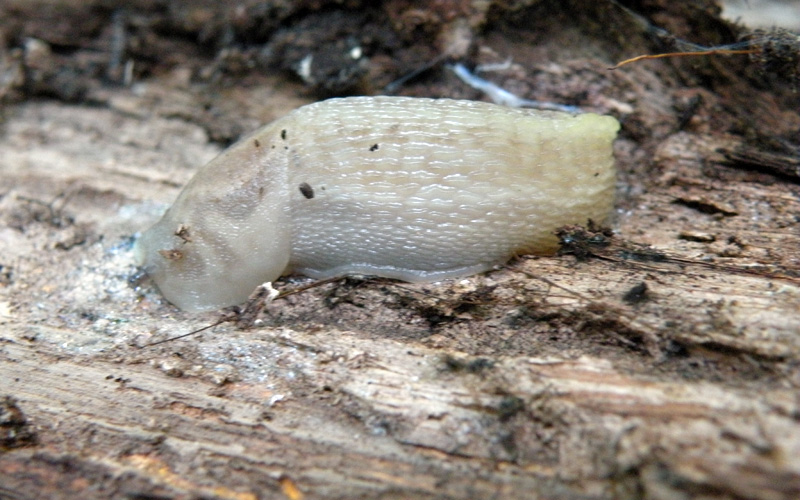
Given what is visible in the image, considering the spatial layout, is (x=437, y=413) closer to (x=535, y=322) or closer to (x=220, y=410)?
(x=535, y=322)

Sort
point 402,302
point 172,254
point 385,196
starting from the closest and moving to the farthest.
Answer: point 402,302, point 385,196, point 172,254

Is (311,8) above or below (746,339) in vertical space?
above

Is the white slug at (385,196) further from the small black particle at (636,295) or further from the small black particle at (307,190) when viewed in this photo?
the small black particle at (636,295)

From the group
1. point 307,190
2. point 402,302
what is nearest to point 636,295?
point 402,302

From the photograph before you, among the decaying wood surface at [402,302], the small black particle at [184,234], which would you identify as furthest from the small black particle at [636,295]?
the small black particle at [184,234]

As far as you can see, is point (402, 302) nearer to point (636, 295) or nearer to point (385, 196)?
point (385, 196)

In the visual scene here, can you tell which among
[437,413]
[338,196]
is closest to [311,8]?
[338,196]

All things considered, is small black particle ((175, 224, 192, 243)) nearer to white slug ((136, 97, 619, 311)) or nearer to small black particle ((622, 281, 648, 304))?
white slug ((136, 97, 619, 311))
